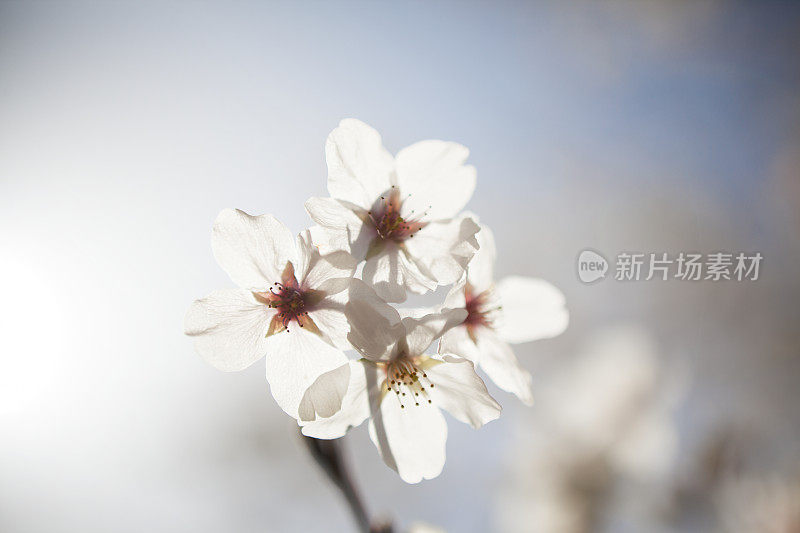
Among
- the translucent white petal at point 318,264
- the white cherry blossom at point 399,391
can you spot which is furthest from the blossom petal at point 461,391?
the translucent white petal at point 318,264

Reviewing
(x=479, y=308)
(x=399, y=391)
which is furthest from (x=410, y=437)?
(x=479, y=308)

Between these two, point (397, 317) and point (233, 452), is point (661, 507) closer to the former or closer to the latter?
point (397, 317)

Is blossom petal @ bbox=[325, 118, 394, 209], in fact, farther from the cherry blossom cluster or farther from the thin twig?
the thin twig

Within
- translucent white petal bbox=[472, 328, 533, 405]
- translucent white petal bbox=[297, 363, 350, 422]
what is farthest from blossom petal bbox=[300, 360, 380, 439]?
translucent white petal bbox=[472, 328, 533, 405]

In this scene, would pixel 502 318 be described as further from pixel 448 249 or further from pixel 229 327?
pixel 229 327

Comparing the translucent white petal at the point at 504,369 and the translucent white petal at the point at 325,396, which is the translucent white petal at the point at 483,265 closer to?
the translucent white petal at the point at 504,369

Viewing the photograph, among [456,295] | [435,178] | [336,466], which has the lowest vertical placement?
[336,466]
